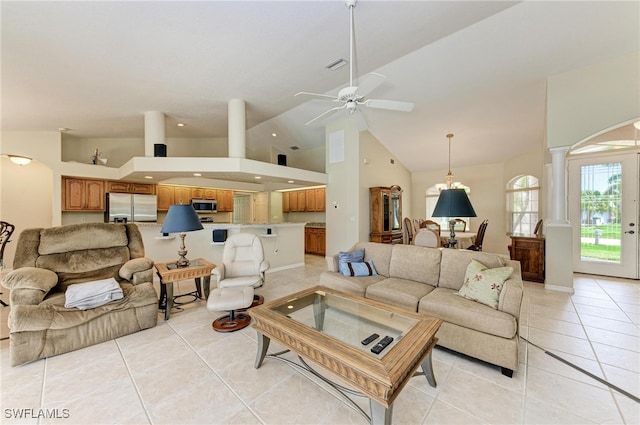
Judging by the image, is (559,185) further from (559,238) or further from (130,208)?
(130,208)

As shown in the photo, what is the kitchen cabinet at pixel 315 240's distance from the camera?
742 centimetres

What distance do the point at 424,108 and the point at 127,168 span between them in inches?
244

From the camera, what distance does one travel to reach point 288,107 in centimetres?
528

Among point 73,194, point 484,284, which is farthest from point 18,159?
point 484,284

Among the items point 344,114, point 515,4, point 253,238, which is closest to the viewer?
point 515,4

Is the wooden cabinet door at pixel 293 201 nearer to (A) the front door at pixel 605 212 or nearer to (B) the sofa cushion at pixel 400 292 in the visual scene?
(B) the sofa cushion at pixel 400 292

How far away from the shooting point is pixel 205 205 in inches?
275

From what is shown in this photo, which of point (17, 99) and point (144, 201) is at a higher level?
point (17, 99)

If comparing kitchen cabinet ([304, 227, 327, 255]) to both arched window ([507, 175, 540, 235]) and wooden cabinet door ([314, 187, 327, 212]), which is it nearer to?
wooden cabinet door ([314, 187, 327, 212])

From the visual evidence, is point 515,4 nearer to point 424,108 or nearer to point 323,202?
point 424,108

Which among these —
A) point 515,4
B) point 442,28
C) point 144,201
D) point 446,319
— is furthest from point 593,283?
point 144,201

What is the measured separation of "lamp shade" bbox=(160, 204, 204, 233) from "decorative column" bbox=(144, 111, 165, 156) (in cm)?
259

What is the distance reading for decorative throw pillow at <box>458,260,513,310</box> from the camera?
2205 mm

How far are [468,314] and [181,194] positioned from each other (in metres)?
7.17
